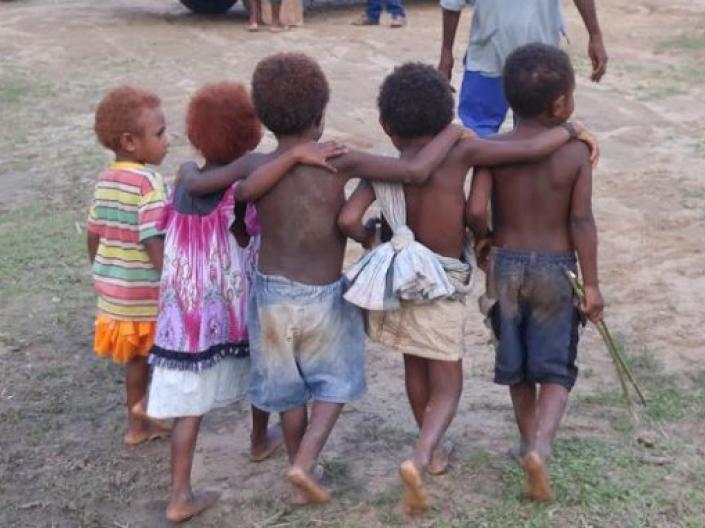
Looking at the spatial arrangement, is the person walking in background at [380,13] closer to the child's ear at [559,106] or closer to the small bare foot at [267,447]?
the small bare foot at [267,447]

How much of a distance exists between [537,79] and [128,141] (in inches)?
49.4

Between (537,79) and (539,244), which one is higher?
(537,79)

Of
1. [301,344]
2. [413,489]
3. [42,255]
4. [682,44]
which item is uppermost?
[301,344]

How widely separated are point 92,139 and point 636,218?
3830 millimetres

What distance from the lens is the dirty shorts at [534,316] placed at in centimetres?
346

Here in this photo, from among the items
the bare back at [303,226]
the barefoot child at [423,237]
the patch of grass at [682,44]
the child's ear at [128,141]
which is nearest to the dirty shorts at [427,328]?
the barefoot child at [423,237]

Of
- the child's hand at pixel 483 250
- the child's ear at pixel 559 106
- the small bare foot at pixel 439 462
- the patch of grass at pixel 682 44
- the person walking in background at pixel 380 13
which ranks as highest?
the child's ear at pixel 559 106

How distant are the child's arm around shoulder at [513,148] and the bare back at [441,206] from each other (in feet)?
0.10

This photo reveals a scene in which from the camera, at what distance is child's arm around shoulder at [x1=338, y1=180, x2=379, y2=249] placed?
336 centimetres

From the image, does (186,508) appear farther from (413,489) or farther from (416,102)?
(416,102)

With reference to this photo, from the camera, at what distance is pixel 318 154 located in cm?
334

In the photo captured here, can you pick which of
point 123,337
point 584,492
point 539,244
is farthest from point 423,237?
point 123,337

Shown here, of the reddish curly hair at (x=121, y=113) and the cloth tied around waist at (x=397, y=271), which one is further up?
the reddish curly hair at (x=121, y=113)

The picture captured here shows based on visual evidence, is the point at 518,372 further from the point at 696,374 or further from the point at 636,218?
the point at 636,218
